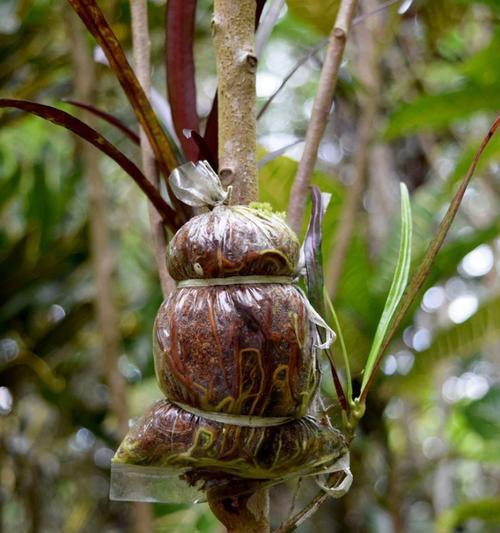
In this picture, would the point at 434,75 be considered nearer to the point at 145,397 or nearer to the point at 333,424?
the point at 145,397

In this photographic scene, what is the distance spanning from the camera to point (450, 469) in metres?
2.58

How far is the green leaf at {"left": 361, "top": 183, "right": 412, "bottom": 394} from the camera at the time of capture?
50 cm

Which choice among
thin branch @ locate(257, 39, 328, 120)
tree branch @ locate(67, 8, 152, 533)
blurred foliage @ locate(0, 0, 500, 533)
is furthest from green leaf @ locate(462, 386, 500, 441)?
thin branch @ locate(257, 39, 328, 120)

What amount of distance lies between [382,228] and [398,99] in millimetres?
495

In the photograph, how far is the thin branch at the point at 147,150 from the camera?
0.62m

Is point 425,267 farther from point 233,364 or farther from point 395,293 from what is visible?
point 233,364

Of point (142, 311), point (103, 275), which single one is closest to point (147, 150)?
point (103, 275)

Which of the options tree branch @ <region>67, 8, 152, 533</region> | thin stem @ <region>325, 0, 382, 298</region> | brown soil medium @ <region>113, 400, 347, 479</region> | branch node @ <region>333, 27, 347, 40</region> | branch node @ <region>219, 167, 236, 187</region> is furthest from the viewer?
thin stem @ <region>325, 0, 382, 298</region>

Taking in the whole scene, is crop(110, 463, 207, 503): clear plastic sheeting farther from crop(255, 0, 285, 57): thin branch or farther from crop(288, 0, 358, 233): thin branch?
crop(255, 0, 285, 57): thin branch

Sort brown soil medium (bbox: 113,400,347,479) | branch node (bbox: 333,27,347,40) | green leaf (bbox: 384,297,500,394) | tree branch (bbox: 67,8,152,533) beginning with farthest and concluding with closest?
green leaf (bbox: 384,297,500,394) < tree branch (bbox: 67,8,152,533) < branch node (bbox: 333,27,347,40) < brown soil medium (bbox: 113,400,347,479)

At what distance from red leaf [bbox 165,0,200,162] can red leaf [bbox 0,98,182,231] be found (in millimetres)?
79

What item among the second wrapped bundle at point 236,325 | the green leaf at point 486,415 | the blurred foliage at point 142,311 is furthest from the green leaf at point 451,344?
the second wrapped bundle at point 236,325

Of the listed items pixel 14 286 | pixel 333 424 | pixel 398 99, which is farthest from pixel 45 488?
pixel 398 99

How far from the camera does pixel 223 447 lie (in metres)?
0.43
